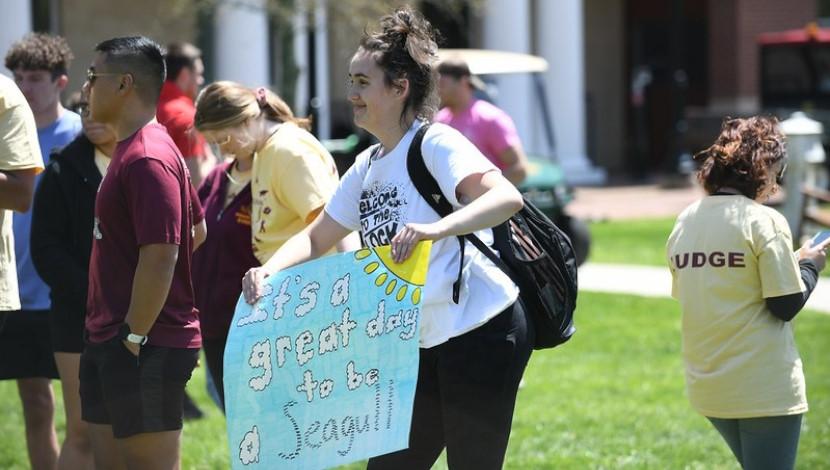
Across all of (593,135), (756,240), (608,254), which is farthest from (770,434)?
(593,135)

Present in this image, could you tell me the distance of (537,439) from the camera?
6.76 meters

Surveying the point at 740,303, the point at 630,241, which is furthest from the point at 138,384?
the point at 630,241

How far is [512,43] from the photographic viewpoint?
78.2 feet

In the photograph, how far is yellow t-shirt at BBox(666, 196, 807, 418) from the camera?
425 cm

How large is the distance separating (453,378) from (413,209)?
1.69 ft

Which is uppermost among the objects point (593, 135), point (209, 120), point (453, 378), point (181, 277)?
point (209, 120)

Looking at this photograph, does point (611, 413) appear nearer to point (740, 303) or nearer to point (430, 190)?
point (740, 303)

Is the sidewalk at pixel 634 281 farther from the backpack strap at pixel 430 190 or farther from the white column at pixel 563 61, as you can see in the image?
the white column at pixel 563 61

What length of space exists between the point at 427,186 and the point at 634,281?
9.32 m

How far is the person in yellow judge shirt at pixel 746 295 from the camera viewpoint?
425cm

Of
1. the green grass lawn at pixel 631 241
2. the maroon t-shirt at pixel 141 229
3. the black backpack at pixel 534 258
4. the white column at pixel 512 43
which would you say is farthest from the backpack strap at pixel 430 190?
the white column at pixel 512 43

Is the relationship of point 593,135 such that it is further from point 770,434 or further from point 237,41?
point 770,434

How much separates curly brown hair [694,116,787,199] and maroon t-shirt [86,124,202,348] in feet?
5.73

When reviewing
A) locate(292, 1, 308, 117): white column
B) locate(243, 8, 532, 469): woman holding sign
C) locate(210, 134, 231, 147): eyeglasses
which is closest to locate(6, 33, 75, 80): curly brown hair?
locate(210, 134, 231, 147): eyeglasses
